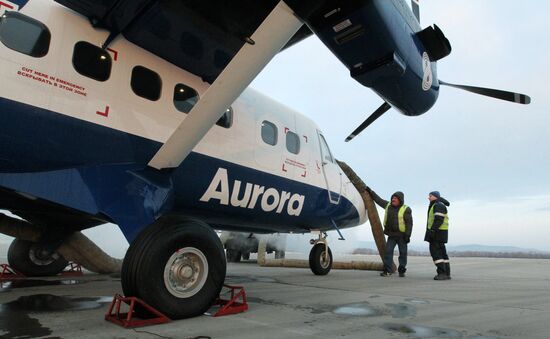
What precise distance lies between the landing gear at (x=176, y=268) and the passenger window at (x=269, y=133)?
3.20m

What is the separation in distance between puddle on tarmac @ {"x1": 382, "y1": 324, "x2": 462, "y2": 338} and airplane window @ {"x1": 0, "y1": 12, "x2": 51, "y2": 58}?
4541 mm

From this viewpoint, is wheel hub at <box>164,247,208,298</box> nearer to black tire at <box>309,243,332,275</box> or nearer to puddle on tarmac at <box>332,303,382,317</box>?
puddle on tarmac at <box>332,303,382,317</box>

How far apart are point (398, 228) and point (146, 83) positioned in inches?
275

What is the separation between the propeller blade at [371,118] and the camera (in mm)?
7672

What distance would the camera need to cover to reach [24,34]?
414 centimetres

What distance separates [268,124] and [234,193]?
173cm

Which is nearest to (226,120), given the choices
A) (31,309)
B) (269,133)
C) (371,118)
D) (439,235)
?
(269,133)

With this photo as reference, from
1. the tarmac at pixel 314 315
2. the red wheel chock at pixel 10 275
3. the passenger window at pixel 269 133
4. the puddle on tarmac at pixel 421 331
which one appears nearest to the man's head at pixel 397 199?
the tarmac at pixel 314 315

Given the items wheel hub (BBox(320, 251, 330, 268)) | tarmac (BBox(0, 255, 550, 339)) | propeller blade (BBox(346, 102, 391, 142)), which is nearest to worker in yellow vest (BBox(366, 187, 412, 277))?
wheel hub (BBox(320, 251, 330, 268))

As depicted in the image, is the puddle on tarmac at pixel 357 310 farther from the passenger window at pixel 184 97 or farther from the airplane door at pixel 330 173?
the airplane door at pixel 330 173

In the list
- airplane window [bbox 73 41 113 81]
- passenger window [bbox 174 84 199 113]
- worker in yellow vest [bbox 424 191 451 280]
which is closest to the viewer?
airplane window [bbox 73 41 113 81]

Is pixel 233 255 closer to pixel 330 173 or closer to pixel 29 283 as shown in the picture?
pixel 330 173

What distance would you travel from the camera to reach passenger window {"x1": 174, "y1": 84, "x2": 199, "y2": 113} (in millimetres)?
5594

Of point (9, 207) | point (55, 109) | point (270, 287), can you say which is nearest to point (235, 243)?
point (270, 287)
